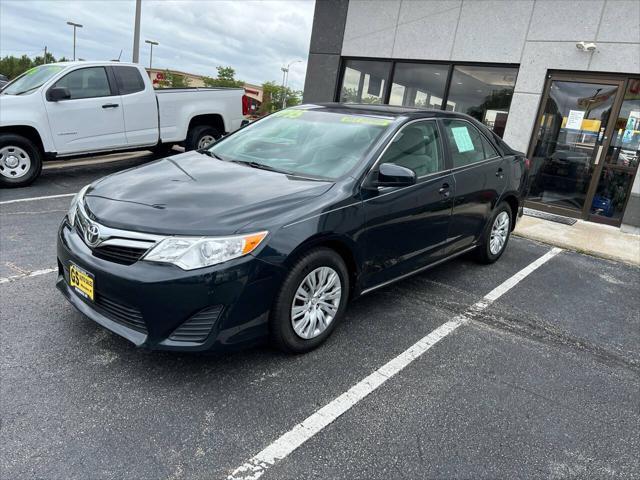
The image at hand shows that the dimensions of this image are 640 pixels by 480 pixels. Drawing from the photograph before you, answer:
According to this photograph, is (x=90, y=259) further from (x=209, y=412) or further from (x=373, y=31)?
(x=373, y=31)

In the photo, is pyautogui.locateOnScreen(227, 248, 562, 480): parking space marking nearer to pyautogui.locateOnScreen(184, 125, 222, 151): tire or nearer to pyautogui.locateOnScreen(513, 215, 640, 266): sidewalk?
pyautogui.locateOnScreen(513, 215, 640, 266): sidewalk

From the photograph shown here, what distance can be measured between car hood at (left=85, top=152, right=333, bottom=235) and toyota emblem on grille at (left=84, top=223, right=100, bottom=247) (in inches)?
2.0

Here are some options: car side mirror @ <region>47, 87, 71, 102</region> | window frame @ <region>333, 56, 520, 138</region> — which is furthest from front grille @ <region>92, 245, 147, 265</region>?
window frame @ <region>333, 56, 520, 138</region>

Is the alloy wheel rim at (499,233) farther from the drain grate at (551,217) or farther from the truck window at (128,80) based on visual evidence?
the truck window at (128,80)

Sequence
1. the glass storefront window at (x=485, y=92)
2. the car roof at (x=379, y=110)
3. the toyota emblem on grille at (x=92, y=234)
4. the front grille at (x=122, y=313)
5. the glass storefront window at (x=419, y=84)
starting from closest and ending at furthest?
the front grille at (x=122, y=313) < the toyota emblem on grille at (x=92, y=234) < the car roof at (x=379, y=110) < the glass storefront window at (x=485, y=92) < the glass storefront window at (x=419, y=84)

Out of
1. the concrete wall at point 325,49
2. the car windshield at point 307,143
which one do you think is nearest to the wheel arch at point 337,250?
the car windshield at point 307,143

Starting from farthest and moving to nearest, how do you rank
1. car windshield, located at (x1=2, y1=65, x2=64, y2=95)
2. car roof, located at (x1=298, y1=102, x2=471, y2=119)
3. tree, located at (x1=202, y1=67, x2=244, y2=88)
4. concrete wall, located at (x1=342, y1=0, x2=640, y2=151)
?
tree, located at (x1=202, y1=67, x2=244, y2=88), concrete wall, located at (x1=342, y1=0, x2=640, y2=151), car windshield, located at (x1=2, y1=65, x2=64, y2=95), car roof, located at (x1=298, y1=102, x2=471, y2=119)

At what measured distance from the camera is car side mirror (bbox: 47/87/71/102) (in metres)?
7.05

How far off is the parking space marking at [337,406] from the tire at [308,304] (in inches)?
16.9

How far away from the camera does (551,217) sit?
835 centimetres

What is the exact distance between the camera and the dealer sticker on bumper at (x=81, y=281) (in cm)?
275

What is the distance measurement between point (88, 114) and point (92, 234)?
567 cm

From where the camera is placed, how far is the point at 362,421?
2.56m

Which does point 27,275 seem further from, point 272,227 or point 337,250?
point 337,250
